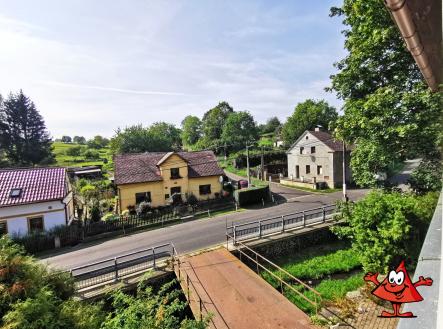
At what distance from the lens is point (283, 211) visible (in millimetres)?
21719

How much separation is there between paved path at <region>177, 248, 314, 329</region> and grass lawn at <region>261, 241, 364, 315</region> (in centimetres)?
146

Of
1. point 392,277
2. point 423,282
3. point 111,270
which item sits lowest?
point 111,270

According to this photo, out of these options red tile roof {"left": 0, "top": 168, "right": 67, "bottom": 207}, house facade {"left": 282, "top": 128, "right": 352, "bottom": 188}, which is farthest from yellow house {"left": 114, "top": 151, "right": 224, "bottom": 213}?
house facade {"left": 282, "top": 128, "right": 352, "bottom": 188}

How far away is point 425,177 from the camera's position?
31.8 feet

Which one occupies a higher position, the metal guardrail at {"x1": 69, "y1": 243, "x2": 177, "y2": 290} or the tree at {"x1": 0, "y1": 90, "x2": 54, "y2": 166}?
the tree at {"x1": 0, "y1": 90, "x2": 54, "y2": 166}

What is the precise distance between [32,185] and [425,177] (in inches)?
905

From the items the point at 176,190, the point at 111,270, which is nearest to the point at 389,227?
the point at 111,270

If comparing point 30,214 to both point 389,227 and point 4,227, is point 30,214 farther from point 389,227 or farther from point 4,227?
point 389,227

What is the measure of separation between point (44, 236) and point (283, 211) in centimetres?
1743

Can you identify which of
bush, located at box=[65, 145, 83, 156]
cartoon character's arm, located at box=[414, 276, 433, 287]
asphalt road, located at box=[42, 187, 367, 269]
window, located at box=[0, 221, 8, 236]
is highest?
bush, located at box=[65, 145, 83, 156]

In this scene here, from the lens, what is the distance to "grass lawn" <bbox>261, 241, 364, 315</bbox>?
10.1m

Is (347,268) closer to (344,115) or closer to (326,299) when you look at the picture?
(326,299)

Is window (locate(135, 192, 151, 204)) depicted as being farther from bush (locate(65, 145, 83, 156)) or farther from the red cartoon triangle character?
bush (locate(65, 145, 83, 156))

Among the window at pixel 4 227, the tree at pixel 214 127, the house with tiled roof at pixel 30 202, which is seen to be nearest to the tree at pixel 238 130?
the tree at pixel 214 127
